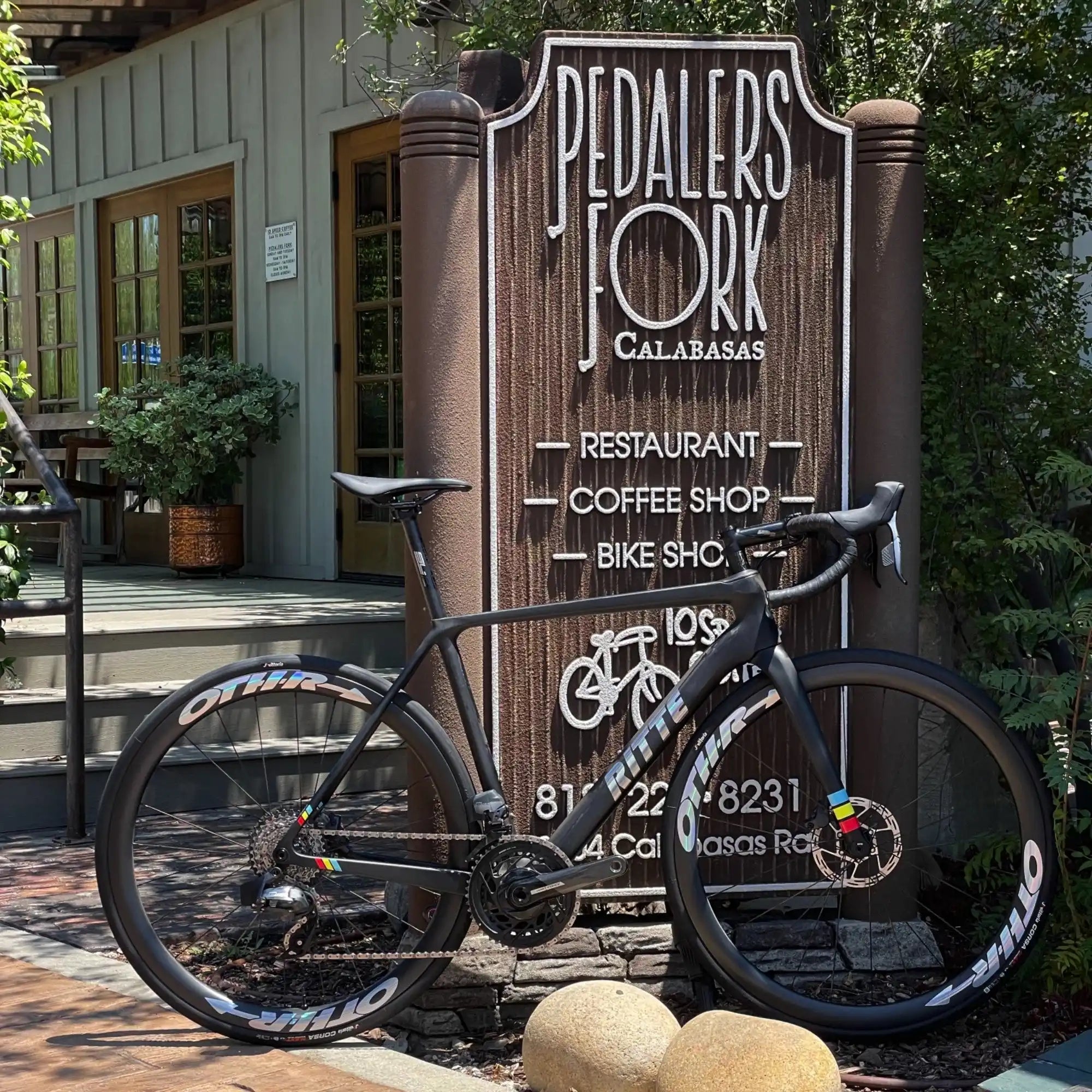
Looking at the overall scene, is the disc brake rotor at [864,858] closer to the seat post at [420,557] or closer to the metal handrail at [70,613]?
the seat post at [420,557]

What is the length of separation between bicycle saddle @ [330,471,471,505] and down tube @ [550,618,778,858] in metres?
0.66

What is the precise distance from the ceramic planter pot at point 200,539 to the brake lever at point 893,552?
240 inches

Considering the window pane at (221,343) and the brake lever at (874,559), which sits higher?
the window pane at (221,343)

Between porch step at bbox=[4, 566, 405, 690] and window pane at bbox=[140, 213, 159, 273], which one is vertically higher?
window pane at bbox=[140, 213, 159, 273]

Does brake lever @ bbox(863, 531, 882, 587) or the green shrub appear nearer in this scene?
brake lever @ bbox(863, 531, 882, 587)


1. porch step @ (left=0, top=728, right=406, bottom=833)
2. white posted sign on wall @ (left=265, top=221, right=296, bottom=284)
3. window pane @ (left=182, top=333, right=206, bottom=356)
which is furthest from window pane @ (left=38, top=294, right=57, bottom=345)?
porch step @ (left=0, top=728, right=406, bottom=833)

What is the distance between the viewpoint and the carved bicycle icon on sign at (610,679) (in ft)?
11.9

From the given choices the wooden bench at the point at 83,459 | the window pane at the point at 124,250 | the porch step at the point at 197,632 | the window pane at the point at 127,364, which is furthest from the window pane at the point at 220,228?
the porch step at the point at 197,632

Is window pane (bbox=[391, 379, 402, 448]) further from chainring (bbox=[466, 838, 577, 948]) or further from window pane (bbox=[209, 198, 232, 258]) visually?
chainring (bbox=[466, 838, 577, 948])

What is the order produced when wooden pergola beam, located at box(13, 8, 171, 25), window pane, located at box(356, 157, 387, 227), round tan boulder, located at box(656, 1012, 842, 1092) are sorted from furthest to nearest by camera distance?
wooden pergola beam, located at box(13, 8, 171, 25) < window pane, located at box(356, 157, 387, 227) < round tan boulder, located at box(656, 1012, 842, 1092)

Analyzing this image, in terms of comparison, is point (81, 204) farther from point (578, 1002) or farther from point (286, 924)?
point (578, 1002)

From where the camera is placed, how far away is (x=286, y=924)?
395 cm

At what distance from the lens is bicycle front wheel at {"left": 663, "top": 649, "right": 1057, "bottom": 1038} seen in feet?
10.7

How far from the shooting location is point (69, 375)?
37.9 feet
